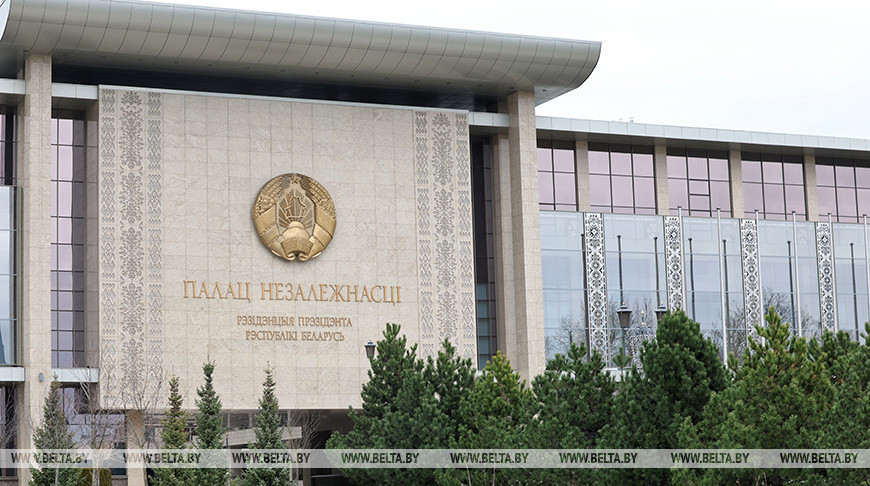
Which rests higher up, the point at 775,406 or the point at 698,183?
the point at 698,183

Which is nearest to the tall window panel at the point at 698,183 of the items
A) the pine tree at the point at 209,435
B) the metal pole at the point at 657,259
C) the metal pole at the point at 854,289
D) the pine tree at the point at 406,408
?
the metal pole at the point at 657,259

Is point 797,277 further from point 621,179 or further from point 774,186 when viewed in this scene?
point 621,179

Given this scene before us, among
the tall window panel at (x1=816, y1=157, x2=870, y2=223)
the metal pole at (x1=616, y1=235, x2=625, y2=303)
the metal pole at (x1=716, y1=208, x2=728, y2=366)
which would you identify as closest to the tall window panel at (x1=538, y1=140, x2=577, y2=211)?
the metal pole at (x1=616, y1=235, x2=625, y2=303)

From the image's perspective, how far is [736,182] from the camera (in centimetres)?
4912

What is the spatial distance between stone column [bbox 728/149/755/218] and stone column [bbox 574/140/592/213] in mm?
5851

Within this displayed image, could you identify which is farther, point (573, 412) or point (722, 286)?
point (722, 286)

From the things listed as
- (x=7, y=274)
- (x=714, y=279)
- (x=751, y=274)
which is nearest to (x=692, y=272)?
(x=714, y=279)

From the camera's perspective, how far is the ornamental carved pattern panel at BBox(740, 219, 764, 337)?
47328mm

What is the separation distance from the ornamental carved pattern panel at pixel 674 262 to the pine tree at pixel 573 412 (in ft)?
60.8

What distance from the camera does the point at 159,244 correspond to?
39312 millimetres

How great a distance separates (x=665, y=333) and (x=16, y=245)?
21.9 m

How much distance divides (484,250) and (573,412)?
1764cm

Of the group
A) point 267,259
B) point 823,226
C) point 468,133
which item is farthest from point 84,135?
point 823,226

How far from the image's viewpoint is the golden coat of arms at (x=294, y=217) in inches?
1608
